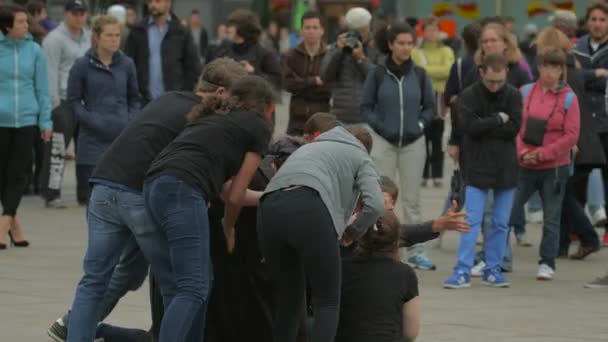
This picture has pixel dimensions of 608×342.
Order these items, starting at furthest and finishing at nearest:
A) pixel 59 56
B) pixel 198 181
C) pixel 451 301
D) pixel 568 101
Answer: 1. pixel 59 56
2. pixel 568 101
3. pixel 451 301
4. pixel 198 181

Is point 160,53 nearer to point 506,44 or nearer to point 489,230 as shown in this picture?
point 506,44

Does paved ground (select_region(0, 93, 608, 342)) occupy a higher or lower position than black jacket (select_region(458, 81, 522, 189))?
lower

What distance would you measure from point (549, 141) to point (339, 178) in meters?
4.36

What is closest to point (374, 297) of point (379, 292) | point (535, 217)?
point (379, 292)

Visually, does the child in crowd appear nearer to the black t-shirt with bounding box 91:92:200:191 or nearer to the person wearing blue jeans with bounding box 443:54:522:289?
the black t-shirt with bounding box 91:92:200:191

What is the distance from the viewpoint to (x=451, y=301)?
33.7 feet

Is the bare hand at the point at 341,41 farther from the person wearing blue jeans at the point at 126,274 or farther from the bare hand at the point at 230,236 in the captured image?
the bare hand at the point at 230,236

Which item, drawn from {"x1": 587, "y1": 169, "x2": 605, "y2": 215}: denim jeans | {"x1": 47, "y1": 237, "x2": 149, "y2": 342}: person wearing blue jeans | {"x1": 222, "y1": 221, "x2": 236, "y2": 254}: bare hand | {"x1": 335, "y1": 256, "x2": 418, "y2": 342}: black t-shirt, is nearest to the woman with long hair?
{"x1": 587, "y1": 169, "x2": 605, "y2": 215}: denim jeans

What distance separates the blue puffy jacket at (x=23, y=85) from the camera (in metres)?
12.1

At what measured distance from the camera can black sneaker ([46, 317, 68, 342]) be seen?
27.2 feet

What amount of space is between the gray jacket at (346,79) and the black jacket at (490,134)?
210 cm

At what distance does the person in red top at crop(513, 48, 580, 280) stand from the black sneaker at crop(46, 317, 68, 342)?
434 centimetres

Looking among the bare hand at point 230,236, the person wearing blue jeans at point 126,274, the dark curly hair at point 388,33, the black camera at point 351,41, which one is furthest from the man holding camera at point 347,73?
the bare hand at point 230,236

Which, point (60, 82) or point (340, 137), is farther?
point (60, 82)
